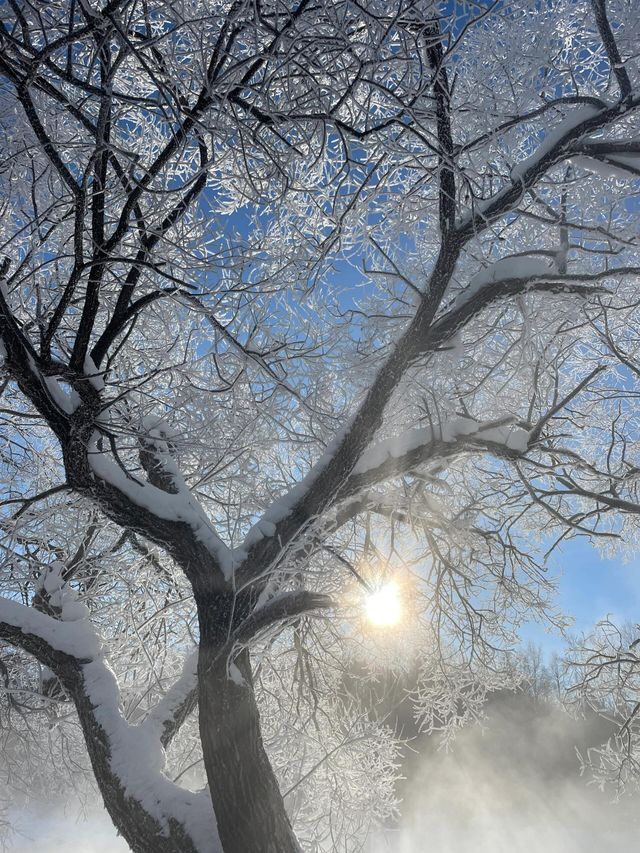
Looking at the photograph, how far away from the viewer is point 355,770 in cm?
681

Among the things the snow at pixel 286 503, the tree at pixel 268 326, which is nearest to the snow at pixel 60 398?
the tree at pixel 268 326

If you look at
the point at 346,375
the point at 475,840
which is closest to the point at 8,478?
the point at 346,375

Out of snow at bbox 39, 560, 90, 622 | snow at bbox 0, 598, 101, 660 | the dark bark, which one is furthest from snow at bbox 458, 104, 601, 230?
snow at bbox 39, 560, 90, 622

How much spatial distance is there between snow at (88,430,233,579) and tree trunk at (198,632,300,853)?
472 mm

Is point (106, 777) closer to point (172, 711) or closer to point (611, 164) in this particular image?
point (172, 711)

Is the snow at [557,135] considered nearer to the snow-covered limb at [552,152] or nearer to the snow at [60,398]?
the snow-covered limb at [552,152]

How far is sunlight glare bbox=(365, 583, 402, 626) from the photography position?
4.49 m

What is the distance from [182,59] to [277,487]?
3247mm

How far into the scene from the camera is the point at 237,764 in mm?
3273

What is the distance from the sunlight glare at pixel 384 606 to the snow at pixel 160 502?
1.17m

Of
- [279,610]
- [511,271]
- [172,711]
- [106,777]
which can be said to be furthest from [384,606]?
[511,271]

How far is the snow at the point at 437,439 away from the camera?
3.99m

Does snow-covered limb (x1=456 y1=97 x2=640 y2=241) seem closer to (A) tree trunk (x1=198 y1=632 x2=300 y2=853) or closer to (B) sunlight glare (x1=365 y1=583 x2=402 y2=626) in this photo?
(B) sunlight glare (x1=365 y1=583 x2=402 y2=626)

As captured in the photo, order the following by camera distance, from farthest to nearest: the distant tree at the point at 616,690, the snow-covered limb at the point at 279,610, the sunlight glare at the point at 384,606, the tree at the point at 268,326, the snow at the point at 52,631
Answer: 1. the distant tree at the point at 616,690
2. the sunlight glare at the point at 384,606
3. the snow at the point at 52,631
4. the snow-covered limb at the point at 279,610
5. the tree at the point at 268,326
